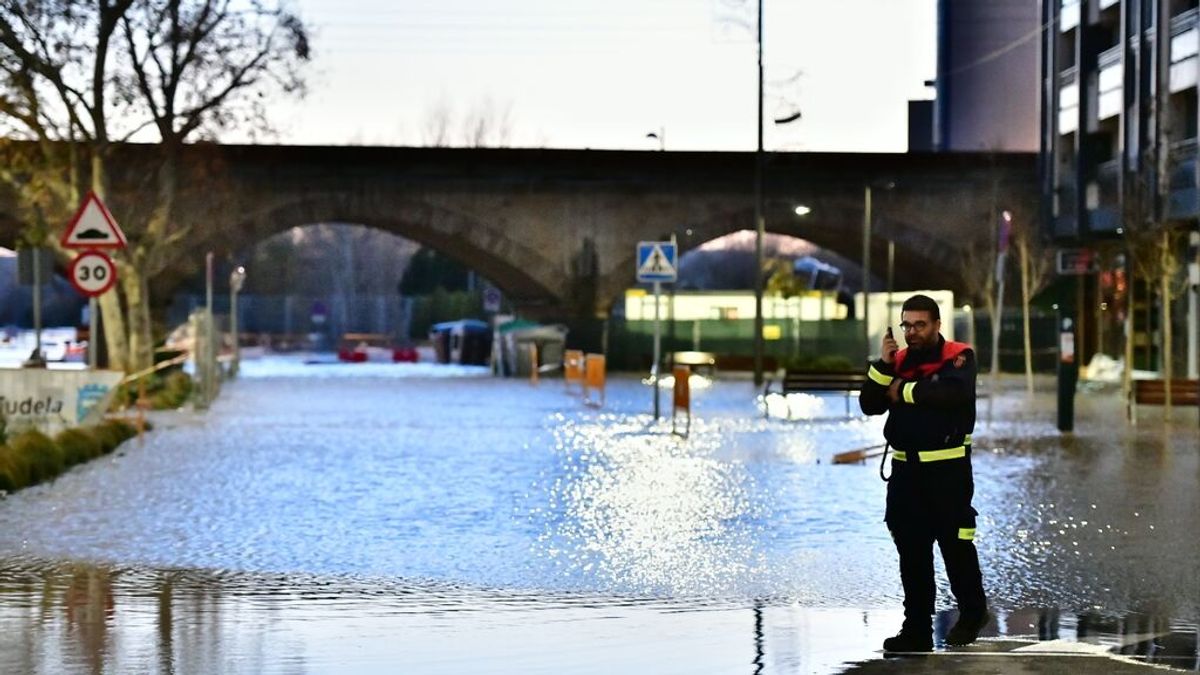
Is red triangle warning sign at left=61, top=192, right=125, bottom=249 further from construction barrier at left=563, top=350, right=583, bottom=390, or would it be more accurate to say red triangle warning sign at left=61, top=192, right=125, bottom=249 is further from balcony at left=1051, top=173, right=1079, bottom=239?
balcony at left=1051, top=173, right=1079, bottom=239

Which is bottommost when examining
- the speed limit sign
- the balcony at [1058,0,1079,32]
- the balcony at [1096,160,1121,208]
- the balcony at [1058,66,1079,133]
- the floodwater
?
the floodwater

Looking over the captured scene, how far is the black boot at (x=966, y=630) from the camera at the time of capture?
945 centimetres

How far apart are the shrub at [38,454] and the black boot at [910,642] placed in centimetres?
1142

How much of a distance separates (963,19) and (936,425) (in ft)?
279

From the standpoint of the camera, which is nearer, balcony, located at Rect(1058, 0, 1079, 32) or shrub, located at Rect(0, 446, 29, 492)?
shrub, located at Rect(0, 446, 29, 492)

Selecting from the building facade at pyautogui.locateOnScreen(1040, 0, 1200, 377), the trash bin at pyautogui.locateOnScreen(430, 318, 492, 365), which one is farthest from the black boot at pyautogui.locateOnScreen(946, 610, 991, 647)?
the trash bin at pyautogui.locateOnScreen(430, 318, 492, 365)

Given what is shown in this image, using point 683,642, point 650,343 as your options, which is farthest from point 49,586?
point 650,343

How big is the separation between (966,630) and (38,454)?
40.7 feet

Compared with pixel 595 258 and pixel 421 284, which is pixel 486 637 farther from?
pixel 421 284

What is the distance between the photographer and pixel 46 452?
65.8ft

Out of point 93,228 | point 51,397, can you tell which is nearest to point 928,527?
point 93,228

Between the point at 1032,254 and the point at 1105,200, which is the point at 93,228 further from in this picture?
the point at 1032,254

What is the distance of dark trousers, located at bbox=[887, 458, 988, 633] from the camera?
30.8ft

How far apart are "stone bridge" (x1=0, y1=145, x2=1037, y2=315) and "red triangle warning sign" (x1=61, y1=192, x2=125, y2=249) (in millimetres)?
37825
